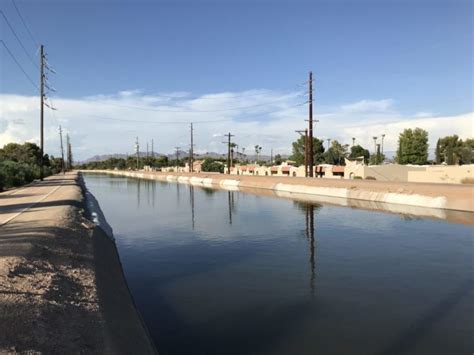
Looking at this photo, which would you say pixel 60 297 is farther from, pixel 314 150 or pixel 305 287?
pixel 314 150

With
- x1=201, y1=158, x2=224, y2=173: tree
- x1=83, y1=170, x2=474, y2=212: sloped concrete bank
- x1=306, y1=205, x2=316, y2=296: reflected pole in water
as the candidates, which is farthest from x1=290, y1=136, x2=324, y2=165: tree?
x1=306, y1=205, x2=316, y2=296: reflected pole in water

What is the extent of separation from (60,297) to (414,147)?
111921mm

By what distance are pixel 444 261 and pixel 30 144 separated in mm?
129912

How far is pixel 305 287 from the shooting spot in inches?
530

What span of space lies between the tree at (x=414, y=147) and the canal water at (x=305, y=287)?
290 feet

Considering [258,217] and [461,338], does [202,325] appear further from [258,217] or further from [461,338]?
[258,217]

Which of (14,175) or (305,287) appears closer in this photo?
(305,287)

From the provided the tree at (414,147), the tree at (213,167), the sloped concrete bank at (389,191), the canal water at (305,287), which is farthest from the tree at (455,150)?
the canal water at (305,287)

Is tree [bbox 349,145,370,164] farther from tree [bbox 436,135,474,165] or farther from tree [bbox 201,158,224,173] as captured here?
tree [bbox 201,158,224,173]

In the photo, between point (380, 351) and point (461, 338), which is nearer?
point (380, 351)

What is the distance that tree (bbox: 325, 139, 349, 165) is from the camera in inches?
5709

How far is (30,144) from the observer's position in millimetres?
123812

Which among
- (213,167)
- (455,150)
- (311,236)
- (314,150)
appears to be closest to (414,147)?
(455,150)

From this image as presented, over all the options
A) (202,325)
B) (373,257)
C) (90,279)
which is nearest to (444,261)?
(373,257)
